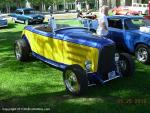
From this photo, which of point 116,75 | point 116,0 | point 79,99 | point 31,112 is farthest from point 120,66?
point 116,0

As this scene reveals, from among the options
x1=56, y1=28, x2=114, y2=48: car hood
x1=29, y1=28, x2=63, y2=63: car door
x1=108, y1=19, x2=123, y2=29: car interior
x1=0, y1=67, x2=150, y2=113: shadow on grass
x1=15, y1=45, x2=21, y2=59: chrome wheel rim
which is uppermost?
x1=108, y1=19, x2=123, y2=29: car interior

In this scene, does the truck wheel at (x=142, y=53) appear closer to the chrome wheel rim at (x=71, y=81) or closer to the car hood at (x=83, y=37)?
the car hood at (x=83, y=37)

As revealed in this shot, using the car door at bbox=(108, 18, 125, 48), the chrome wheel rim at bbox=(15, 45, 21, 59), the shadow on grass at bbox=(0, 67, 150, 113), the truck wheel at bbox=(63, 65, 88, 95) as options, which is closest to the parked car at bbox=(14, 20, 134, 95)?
the truck wheel at bbox=(63, 65, 88, 95)

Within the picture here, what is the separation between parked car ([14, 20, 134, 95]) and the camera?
7559 millimetres

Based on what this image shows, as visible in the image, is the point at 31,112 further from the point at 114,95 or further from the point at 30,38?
the point at 30,38

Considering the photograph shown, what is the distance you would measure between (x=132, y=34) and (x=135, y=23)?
713 millimetres

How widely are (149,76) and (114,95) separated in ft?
6.54

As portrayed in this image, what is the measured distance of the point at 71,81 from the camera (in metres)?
7.62

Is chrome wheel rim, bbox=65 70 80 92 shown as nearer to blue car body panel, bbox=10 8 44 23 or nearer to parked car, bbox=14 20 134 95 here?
A: parked car, bbox=14 20 134 95

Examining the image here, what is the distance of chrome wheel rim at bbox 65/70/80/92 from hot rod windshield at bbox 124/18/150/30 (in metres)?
4.64

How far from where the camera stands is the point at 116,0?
204 ft

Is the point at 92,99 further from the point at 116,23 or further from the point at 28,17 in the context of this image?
the point at 28,17

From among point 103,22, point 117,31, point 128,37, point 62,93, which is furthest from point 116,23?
point 62,93

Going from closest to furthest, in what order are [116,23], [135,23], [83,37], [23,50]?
[83,37] → [23,50] → [135,23] → [116,23]
